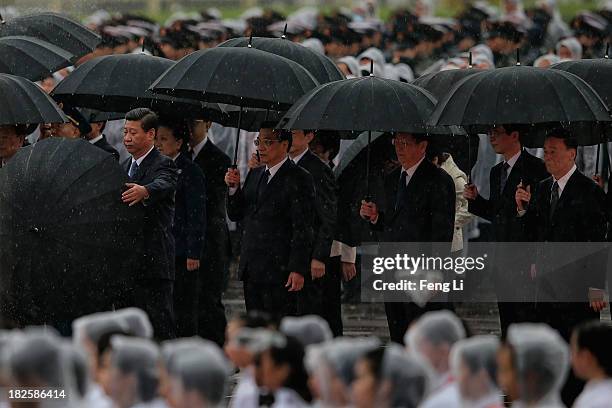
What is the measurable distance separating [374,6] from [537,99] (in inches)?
597

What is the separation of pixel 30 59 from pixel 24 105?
5.61 feet

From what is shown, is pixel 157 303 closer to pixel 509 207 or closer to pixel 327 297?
pixel 327 297

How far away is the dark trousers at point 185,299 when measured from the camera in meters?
11.4

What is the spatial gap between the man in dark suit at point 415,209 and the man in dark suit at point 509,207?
0.29 meters

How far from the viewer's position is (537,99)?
9789 mm

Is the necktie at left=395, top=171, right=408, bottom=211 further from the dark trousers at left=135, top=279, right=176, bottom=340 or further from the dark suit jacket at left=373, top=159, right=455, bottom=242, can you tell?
the dark trousers at left=135, top=279, right=176, bottom=340

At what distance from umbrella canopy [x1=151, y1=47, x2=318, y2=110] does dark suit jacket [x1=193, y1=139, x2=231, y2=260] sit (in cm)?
96

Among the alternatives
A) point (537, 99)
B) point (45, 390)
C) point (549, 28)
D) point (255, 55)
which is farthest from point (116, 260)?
point (549, 28)

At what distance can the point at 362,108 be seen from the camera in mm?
10242

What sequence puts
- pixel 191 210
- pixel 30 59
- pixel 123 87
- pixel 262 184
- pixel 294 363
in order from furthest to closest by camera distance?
pixel 30 59
pixel 123 87
pixel 191 210
pixel 262 184
pixel 294 363

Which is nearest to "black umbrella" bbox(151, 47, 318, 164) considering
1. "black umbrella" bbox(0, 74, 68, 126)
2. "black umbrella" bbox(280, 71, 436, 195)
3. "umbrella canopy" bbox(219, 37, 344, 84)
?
"black umbrella" bbox(280, 71, 436, 195)

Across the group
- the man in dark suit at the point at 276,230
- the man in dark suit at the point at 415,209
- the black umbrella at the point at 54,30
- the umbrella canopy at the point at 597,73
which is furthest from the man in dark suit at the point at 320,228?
the black umbrella at the point at 54,30

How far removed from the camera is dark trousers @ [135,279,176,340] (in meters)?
10.4

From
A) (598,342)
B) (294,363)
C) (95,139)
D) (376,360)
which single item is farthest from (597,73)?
(376,360)
